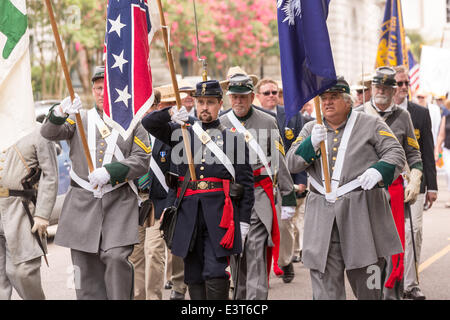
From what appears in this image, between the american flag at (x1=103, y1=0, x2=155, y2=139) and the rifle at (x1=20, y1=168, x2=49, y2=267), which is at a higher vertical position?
the american flag at (x1=103, y1=0, x2=155, y2=139)

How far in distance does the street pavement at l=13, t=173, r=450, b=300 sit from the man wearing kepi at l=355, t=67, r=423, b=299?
44.1 inches

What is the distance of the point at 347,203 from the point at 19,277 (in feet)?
8.89

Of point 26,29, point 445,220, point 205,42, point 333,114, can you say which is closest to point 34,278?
point 26,29

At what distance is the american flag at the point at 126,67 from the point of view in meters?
6.31

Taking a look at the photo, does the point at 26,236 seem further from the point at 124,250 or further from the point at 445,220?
the point at 445,220

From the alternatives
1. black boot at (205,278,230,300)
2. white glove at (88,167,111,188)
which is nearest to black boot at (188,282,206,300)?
black boot at (205,278,230,300)

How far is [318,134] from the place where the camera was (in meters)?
6.20

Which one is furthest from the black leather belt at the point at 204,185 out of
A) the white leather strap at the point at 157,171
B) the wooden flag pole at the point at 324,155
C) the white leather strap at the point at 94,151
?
the white leather strap at the point at 157,171

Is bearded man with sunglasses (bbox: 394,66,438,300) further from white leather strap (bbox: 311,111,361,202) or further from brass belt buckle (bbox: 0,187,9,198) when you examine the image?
brass belt buckle (bbox: 0,187,9,198)

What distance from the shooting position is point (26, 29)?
246 inches

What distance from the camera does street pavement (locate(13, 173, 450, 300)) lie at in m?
8.46

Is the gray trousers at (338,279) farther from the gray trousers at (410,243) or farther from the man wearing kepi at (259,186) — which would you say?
the gray trousers at (410,243)

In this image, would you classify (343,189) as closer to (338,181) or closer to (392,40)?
(338,181)

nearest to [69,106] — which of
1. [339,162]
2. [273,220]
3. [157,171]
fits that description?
[339,162]
